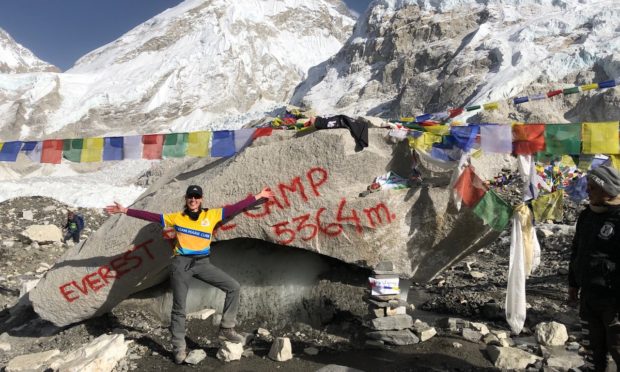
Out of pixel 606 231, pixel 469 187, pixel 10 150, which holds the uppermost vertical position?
pixel 10 150

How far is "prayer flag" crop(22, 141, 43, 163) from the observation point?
8.16m

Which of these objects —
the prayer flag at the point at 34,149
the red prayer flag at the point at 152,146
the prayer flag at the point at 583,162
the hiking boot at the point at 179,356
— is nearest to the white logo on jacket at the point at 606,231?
the prayer flag at the point at 583,162

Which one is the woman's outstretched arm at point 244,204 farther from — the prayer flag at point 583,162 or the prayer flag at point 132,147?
the prayer flag at point 583,162

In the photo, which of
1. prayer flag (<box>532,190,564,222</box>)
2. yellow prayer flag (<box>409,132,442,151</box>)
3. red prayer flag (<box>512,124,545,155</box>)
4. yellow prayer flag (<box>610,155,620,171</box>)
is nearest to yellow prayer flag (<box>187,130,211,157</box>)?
yellow prayer flag (<box>409,132,442,151</box>)

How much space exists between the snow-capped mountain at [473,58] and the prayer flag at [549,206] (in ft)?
80.2

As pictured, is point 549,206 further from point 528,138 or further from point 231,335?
point 231,335

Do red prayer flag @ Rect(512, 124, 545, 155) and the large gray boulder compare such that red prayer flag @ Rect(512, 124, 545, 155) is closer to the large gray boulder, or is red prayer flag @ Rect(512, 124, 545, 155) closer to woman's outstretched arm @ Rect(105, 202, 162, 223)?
the large gray boulder

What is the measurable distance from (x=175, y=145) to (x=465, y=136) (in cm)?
437

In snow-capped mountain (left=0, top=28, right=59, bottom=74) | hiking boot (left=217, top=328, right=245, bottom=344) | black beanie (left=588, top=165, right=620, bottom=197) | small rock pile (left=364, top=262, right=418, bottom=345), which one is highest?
snow-capped mountain (left=0, top=28, right=59, bottom=74)

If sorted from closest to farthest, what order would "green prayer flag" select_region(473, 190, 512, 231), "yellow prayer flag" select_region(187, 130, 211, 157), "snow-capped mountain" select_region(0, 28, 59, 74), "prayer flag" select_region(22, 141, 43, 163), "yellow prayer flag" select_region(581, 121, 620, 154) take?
"green prayer flag" select_region(473, 190, 512, 231)
"yellow prayer flag" select_region(581, 121, 620, 154)
"yellow prayer flag" select_region(187, 130, 211, 157)
"prayer flag" select_region(22, 141, 43, 163)
"snow-capped mountain" select_region(0, 28, 59, 74)

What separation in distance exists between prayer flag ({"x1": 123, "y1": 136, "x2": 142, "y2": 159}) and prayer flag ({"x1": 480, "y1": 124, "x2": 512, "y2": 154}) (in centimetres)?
535

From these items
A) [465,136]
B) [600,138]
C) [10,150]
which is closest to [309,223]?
[465,136]

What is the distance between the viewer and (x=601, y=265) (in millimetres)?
3295

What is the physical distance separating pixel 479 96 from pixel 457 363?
36.2m
